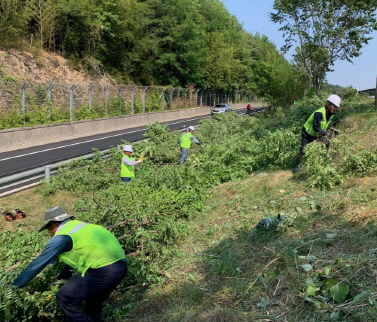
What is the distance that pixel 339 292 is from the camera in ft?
11.9

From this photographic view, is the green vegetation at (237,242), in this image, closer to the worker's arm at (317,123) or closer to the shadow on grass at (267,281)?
the shadow on grass at (267,281)

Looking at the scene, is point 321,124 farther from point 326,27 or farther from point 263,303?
point 326,27

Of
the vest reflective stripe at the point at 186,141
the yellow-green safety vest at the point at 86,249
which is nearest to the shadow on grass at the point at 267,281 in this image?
the yellow-green safety vest at the point at 86,249

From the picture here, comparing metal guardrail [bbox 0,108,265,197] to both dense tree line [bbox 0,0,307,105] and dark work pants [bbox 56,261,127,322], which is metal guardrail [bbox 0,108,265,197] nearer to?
dark work pants [bbox 56,261,127,322]

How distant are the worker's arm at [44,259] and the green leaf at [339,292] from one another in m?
2.59

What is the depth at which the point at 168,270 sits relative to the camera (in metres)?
5.71

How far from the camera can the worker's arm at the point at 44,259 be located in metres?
3.83

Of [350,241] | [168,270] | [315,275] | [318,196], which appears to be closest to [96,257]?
[168,270]

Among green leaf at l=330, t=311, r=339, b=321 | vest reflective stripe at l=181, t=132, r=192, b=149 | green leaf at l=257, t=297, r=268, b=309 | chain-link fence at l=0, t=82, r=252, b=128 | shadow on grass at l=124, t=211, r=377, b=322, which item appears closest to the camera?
green leaf at l=330, t=311, r=339, b=321

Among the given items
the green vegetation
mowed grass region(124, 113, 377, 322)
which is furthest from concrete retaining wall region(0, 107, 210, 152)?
mowed grass region(124, 113, 377, 322)

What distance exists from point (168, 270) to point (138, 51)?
36.5 meters

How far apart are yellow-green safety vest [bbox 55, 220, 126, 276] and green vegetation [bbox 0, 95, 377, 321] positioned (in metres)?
0.65

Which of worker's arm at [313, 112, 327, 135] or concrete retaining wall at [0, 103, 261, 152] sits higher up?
worker's arm at [313, 112, 327, 135]

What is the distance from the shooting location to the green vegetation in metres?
3.96
